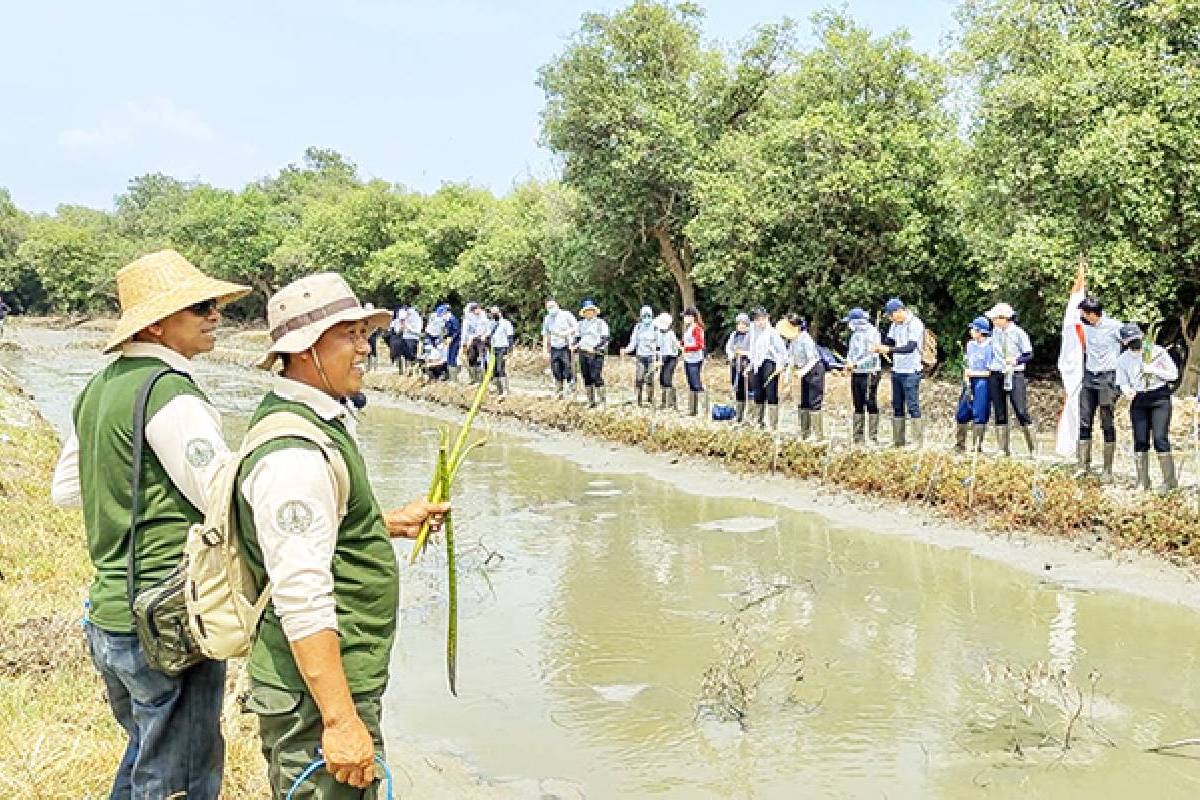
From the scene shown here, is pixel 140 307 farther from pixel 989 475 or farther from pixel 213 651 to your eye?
pixel 989 475

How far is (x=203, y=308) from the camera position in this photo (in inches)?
122

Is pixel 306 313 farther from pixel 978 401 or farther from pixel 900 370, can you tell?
pixel 900 370

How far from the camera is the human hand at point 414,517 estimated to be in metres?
2.89

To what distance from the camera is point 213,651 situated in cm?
252

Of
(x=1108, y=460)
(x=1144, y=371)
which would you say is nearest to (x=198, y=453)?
(x=1144, y=371)

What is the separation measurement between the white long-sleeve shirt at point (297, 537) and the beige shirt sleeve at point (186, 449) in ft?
1.64

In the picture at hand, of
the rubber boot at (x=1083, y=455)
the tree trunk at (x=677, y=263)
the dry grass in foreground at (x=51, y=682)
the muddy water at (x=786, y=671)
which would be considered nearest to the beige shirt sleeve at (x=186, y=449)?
the dry grass in foreground at (x=51, y=682)

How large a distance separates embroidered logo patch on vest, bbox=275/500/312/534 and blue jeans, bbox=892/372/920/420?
11.1 m

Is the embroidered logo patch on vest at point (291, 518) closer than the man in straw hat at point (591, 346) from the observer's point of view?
Yes

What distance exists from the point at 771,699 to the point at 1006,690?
136 cm

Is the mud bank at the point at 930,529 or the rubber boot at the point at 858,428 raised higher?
the rubber boot at the point at 858,428

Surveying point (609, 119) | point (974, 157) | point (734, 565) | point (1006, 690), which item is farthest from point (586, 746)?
point (609, 119)

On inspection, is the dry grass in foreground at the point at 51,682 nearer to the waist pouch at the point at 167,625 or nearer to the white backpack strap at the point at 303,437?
the waist pouch at the point at 167,625

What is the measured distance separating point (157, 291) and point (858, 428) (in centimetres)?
1126
